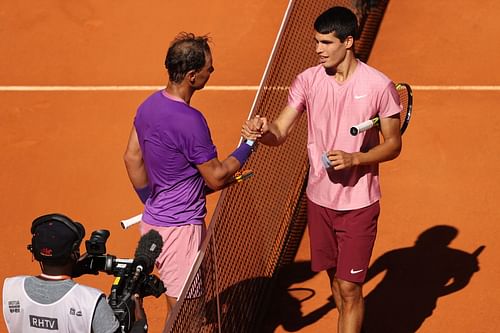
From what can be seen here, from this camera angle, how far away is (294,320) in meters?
9.01

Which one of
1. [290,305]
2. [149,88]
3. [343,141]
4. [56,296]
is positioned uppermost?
[149,88]

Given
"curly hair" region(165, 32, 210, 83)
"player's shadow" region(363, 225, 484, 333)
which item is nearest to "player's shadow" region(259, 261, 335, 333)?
"player's shadow" region(363, 225, 484, 333)

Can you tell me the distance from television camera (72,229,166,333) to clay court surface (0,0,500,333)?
115 inches

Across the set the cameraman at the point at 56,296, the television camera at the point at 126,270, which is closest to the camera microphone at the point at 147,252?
the television camera at the point at 126,270

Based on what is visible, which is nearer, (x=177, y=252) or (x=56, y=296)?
(x=56, y=296)

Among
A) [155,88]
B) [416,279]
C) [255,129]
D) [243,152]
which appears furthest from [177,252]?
[155,88]

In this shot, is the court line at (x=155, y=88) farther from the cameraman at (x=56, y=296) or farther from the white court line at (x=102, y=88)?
the cameraman at (x=56, y=296)

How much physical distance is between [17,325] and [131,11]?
8.60 metres

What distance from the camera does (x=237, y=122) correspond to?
11.8 metres

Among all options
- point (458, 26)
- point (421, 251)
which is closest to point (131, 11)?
point (458, 26)

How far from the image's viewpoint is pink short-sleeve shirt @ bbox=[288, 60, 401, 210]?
7.39 m

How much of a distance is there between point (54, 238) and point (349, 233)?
252cm

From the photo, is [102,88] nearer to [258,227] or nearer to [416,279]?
[258,227]

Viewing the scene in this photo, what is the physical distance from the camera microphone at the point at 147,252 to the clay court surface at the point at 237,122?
9.62ft
